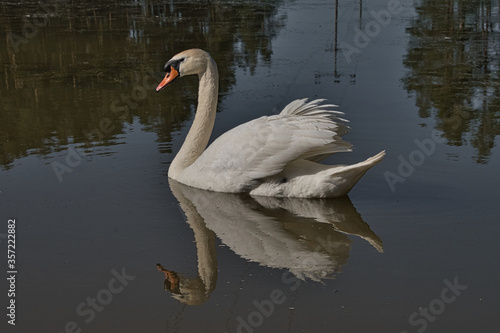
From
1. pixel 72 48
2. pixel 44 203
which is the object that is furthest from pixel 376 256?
pixel 72 48

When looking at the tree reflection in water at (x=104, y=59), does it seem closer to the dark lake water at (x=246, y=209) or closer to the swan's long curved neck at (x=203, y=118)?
the dark lake water at (x=246, y=209)

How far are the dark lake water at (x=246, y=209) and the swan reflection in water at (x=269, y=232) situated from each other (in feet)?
0.07

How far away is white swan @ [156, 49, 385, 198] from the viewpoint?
7266 mm

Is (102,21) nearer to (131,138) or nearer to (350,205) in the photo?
(131,138)

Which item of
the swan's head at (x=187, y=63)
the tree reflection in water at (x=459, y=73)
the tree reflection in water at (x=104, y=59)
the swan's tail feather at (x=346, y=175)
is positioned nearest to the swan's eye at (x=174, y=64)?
the swan's head at (x=187, y=63)

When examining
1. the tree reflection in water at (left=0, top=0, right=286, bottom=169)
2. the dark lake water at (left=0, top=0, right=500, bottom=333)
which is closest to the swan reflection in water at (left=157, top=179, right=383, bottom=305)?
the dark lake water at (left=0, top=0, right=500, bottom=333)

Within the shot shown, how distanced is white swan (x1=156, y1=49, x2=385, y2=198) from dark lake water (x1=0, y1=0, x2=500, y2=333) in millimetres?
157

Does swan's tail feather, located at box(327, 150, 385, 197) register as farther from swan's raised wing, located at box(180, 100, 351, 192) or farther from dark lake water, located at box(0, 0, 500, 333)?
swan's raised wing, located at box(180, 100, 351, 192)

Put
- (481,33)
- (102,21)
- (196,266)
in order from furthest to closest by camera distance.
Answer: (102,21)
(481,33)
(196,266)

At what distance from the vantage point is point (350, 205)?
746 cm

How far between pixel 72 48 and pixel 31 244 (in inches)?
467

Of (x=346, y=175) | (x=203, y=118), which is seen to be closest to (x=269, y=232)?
(x=346, y=175)

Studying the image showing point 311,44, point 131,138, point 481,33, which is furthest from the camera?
point 481,33

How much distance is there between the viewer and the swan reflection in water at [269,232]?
18.7 feet
